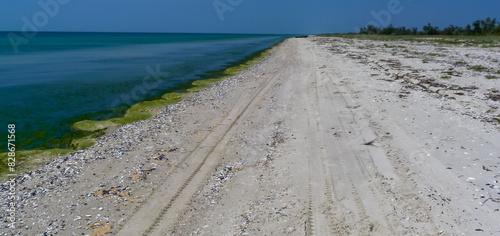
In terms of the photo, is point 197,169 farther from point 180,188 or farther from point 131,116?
point 131,116

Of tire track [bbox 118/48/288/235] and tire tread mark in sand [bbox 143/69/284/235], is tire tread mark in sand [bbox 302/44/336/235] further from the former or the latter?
tire tread mark in sand [bbox 143/69/284/235]

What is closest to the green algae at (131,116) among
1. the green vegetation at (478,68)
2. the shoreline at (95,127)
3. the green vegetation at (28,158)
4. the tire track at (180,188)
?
the shoreline at (95,127)

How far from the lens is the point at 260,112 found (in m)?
15.0

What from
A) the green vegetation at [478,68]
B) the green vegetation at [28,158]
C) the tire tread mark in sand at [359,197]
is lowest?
the green vegetation at [28,158]

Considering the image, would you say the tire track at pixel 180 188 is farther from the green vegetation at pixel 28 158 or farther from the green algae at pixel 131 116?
the green algae at pixel 131 116

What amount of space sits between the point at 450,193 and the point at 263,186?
4214 millimetres

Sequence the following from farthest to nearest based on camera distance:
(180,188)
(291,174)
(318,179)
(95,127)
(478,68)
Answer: (478,68)
(95,127)
(291,174)
(180,188)
(318,179)

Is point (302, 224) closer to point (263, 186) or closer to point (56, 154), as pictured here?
point (263, 186)

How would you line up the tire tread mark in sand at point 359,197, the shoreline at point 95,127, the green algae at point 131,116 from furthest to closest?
the green algae at point 131,116, the shoreline at point 95,127, the tire tread mark in sand at point 359,197

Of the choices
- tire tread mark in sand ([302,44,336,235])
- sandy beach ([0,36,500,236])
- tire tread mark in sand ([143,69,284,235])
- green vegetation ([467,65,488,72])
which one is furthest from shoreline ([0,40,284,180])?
green vegetation ([467,65,488,72])

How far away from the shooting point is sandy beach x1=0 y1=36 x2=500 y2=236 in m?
6.65

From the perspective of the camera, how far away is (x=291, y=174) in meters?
8.69

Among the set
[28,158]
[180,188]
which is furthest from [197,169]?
[28,158]

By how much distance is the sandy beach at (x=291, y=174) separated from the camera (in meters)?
6.65
